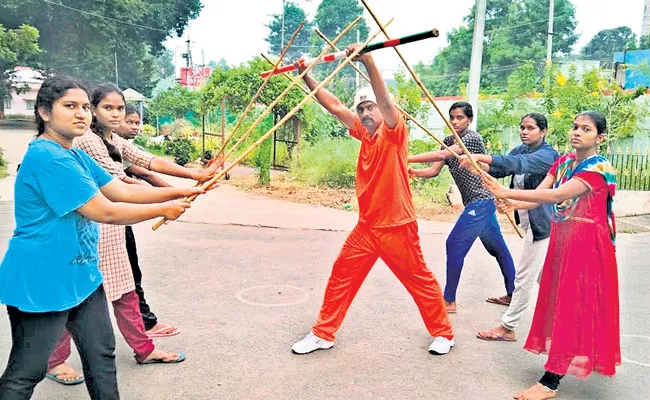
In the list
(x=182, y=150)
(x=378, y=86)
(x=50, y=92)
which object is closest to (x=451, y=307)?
(x=378, y=86)

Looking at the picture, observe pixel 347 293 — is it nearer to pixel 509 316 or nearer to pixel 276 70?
pixel 509 316

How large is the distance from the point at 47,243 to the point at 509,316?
3.09m

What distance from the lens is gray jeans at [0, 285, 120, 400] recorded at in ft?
7.29

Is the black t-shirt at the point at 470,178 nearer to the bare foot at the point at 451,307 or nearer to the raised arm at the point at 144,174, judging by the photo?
the bare foot at the point at 451,307

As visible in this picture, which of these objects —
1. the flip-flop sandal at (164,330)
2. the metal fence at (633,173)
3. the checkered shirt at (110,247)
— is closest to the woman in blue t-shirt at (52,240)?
the checkered shirt at (110,247)

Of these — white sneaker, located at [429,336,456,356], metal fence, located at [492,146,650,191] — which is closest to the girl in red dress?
white sneaker, located at [429,336,456,356]

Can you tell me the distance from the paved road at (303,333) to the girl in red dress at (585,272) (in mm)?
273

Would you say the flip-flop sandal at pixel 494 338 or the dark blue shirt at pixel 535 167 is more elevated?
the dark blue shirt at pixel 535 167

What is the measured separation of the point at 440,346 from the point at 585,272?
110 centimetres

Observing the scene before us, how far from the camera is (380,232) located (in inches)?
140

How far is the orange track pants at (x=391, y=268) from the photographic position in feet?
11.7

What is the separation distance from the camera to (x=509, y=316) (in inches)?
155

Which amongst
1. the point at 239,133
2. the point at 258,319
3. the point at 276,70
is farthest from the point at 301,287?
the point at 239,133

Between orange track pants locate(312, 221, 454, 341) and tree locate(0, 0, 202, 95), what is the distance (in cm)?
1633
